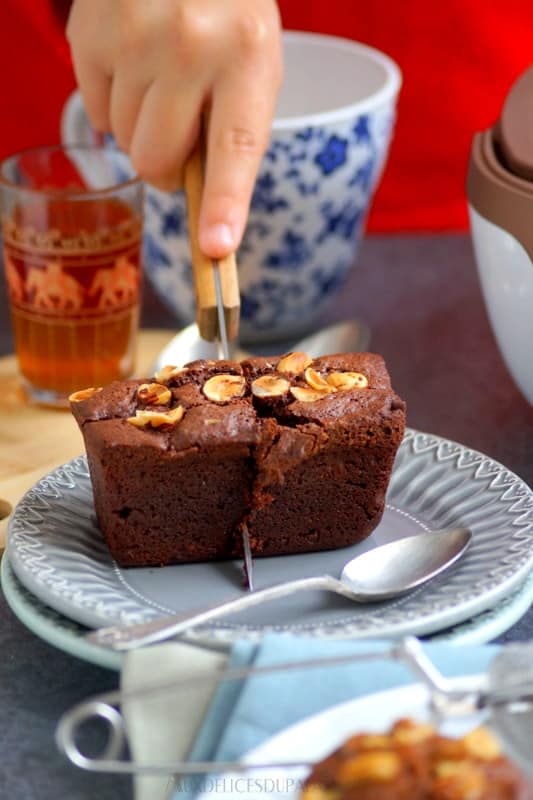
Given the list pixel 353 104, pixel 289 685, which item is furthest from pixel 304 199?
pixel 289 685

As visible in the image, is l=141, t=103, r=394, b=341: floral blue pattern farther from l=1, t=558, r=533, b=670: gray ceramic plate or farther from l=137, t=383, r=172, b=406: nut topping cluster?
l=1, t=558, r=533, b=670: gray ceramic plate

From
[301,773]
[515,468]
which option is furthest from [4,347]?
[301,773]

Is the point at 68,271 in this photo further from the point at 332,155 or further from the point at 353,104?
the point at 353,104

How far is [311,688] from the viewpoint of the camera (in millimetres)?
758

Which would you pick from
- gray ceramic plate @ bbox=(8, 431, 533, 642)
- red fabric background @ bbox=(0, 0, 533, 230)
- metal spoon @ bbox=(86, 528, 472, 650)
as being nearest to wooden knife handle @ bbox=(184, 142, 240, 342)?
gray ceramic plate @ bbox=(8, 431, 533, 642)

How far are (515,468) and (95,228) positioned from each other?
0.57 m

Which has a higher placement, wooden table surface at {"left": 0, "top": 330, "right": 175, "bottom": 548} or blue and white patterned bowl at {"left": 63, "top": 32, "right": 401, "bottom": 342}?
blue and white patterned bowl at {"left": 63, "top": 32, "right": 401, "bottom": 342}

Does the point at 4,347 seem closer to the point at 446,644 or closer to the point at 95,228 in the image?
the point at 95,228

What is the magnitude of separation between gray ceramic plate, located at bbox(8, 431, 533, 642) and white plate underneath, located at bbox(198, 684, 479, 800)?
134 mm

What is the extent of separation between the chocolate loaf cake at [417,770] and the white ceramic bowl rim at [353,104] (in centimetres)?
93

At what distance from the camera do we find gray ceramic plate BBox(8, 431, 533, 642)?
0.88 metres

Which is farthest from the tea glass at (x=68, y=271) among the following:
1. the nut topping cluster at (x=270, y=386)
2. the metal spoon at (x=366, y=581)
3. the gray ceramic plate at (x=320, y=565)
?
Answer: the metal spoon at (x=366, y=581)

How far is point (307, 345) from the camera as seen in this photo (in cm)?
143

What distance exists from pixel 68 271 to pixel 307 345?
299mm
